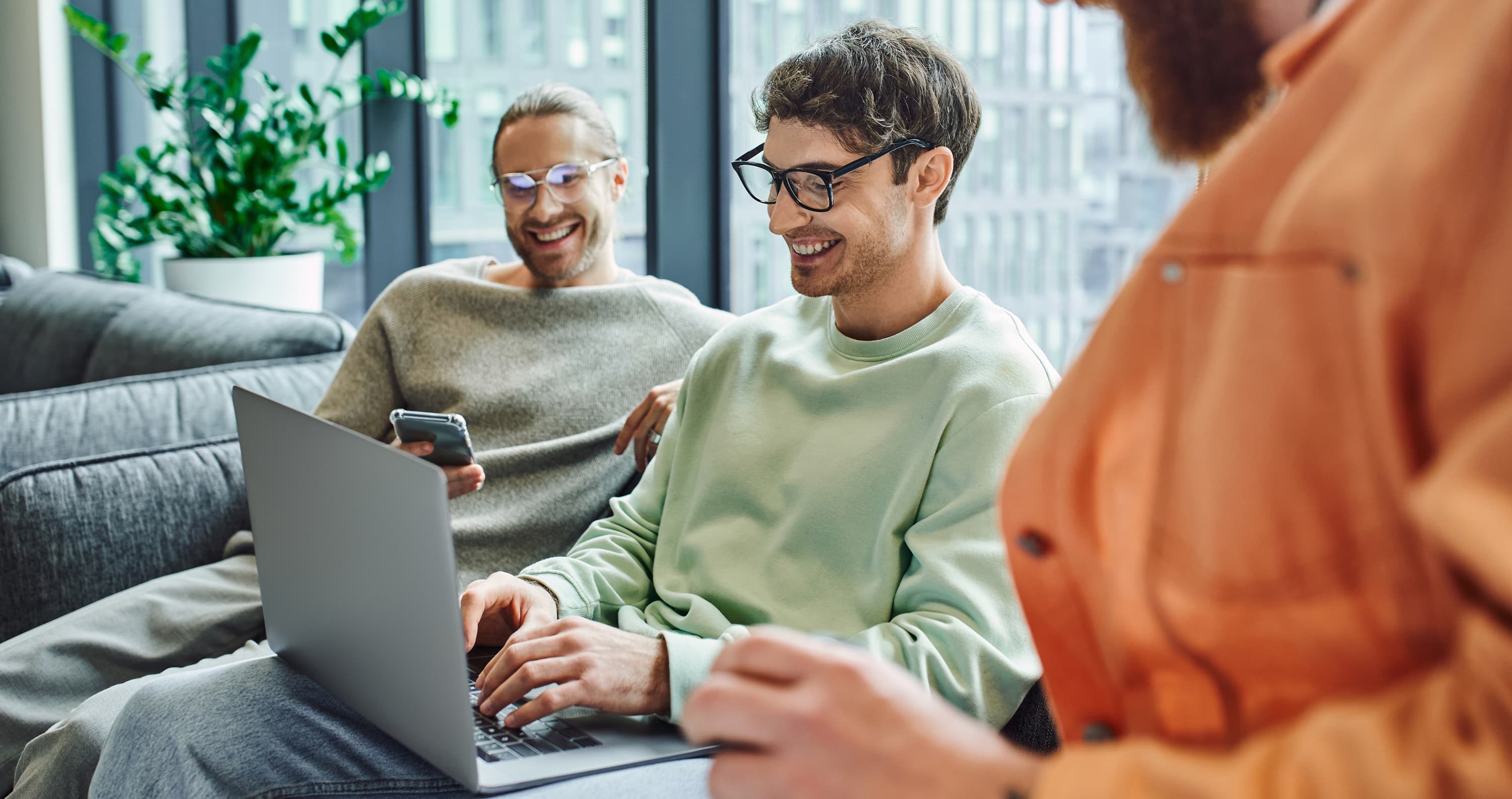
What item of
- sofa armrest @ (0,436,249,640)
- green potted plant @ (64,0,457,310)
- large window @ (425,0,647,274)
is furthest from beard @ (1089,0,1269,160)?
green potted plant @ (64,0,457,310)

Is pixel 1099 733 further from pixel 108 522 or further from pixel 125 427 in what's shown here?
pixel 125 427

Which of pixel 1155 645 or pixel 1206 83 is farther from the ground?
pixel 1206 83

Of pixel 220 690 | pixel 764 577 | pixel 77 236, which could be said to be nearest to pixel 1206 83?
pixel 764 577

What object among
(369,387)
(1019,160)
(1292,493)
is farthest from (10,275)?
(1292,493)

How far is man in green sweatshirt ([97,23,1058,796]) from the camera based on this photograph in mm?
1073

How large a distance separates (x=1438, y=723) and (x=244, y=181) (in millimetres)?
3658

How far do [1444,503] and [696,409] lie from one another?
3.66ft

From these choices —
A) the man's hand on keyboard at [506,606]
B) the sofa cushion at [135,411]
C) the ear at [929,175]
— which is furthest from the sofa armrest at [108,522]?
the ear at [929,175]

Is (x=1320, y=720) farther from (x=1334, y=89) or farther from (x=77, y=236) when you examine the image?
(x=77, y=236)

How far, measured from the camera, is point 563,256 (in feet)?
6.52

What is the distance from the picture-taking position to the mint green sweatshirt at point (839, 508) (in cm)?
110

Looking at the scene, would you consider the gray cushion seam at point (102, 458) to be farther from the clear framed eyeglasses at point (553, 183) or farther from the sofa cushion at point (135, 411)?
the clear framed eyeglasses at point (553, 183)

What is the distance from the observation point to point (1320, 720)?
0.46m

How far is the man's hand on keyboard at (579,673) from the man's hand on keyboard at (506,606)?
0.52 feet
